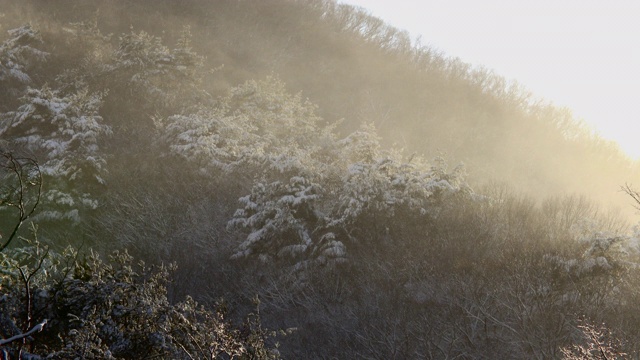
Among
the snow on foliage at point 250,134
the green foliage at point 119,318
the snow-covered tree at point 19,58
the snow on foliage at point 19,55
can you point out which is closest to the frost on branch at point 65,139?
the snow on foliage at point 250,134

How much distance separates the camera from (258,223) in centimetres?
1172

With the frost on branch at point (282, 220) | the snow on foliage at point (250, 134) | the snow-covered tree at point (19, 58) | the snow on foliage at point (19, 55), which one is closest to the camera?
the frost on branch at point (282, 220)

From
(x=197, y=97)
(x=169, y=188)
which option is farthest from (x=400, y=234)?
(x=197, y=97)

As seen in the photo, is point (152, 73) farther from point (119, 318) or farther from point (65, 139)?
point (119, 318)

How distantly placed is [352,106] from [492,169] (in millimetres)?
6960

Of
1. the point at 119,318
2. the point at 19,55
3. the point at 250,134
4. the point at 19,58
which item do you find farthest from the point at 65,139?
the point at 119,318

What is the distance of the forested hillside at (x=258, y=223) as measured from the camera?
4.88 meters

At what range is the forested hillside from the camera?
4.88 m

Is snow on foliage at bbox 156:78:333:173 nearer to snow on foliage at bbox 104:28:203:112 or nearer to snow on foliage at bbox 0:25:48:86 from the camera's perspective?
snow on foliage at bbox 104:28:203:112

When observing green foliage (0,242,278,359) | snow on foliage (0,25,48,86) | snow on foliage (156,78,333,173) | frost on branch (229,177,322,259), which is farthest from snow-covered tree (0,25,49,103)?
green foliage (0,242,278,359)

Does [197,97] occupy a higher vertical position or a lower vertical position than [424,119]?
lower

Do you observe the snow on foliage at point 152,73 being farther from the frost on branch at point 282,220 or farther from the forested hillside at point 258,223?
the frost on branch at point 282,220

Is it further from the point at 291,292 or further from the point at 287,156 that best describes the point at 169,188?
the point at 291,292

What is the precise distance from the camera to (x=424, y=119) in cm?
2433
